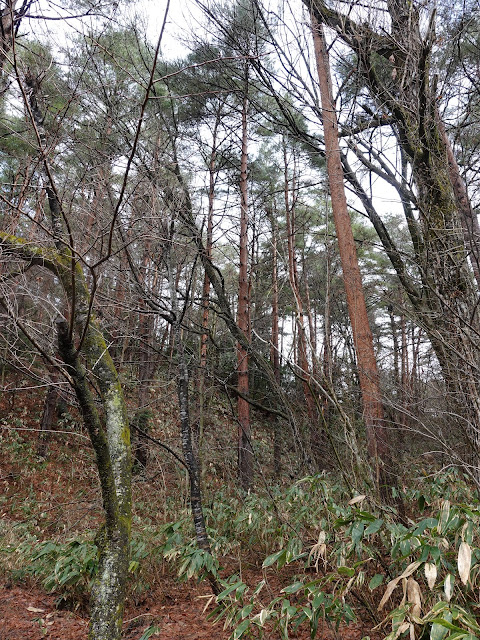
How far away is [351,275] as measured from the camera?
5.43m

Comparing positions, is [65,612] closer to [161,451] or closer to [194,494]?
[194,494]

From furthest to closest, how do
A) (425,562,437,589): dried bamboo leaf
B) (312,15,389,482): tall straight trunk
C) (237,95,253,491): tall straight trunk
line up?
(237,95,253,491): tall straight trunk < (312,15,389,482): tall straight trunk < (425,562,437,589): dried bamboo leaf

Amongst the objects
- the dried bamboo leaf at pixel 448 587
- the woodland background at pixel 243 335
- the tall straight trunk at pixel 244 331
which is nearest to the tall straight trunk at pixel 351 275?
the woodland background at pixel 243 335

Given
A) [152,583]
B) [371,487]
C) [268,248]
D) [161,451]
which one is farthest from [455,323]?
[268,248]

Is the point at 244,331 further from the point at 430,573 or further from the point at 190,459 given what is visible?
the point at 430,573

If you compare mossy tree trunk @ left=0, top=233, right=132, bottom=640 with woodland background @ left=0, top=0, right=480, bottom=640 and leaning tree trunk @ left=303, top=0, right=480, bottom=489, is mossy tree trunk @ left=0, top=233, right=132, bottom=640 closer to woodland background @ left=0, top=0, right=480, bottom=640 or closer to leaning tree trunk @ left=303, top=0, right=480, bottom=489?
woodland background @ left=0, top=0, right=480, bottom=640

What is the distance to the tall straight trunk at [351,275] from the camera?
4.80m

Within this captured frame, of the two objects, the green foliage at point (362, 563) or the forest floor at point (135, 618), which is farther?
the forest floor at point (135, 618)

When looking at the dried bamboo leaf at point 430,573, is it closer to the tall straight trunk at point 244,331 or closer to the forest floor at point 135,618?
the forest floor at point 135,618

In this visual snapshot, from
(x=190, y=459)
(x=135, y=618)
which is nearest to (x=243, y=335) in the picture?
(x=190, y=459)

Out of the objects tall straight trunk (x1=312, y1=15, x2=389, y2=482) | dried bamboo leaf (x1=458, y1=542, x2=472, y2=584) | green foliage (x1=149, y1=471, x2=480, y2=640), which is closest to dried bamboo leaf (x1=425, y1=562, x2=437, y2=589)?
green foliage (x1=149, y1=471, x2=480, y2=640)

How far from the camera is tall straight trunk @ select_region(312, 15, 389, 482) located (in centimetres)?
480

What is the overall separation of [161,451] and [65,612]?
2940 mm

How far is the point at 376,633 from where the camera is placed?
2.44 meters
